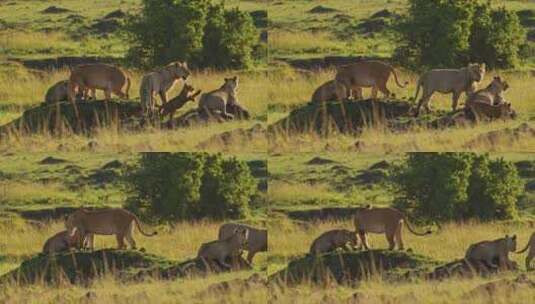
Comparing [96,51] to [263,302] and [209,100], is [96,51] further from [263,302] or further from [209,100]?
[263,302]

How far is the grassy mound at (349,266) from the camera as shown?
30672mm

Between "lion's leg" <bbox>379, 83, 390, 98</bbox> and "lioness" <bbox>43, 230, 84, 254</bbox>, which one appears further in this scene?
"lion's leg" <bbox>379, 83, 390, 98</bbox>

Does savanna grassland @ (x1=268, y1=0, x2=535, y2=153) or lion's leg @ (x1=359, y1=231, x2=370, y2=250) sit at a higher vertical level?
savanna grassland @ (x1=268, y1=0, x2=535, y2=153)

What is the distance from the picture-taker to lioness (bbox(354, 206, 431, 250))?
31.2m

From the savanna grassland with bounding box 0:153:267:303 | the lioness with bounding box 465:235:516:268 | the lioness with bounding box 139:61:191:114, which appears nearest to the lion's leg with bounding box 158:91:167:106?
the lioness with bounding box 139:61:191:114

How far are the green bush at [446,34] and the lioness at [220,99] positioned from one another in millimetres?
2807

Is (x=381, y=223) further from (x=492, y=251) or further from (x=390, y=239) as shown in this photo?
(x=492, y=251)

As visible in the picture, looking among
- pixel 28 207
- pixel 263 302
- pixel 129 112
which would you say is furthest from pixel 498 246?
pixel 28 207

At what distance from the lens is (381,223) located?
102 ft

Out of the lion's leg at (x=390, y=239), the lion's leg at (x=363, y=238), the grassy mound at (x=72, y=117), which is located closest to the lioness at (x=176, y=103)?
the grassy mound at (x=72, y=117)

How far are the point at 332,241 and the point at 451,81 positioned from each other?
289 centimetres

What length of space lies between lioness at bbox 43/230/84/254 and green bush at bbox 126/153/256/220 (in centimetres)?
168

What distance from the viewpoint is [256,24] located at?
1443 inches

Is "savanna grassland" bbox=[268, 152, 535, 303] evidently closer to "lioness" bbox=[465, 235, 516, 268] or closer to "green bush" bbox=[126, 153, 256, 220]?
"lioness" bbox=[465, 235, 516, 268]
